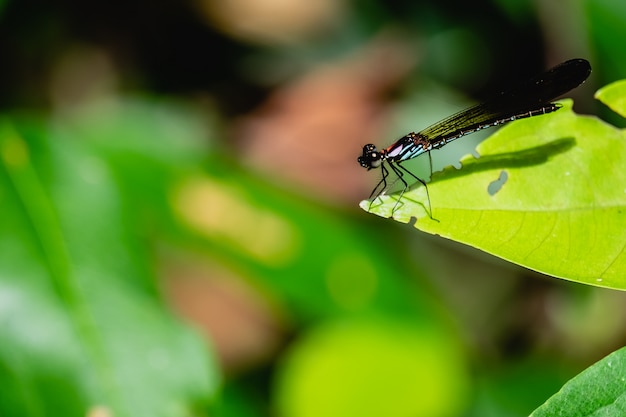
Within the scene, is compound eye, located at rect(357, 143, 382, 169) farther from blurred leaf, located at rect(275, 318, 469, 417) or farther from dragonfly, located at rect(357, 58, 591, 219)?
blurred leaf, located at rect(275, 318, 469, 417)

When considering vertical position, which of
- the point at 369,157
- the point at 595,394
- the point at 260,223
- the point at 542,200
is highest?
the point at 369,157

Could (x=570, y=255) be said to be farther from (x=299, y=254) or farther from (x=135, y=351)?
(x=299, y=254)

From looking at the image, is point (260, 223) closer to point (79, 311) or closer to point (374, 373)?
point (374, 373)

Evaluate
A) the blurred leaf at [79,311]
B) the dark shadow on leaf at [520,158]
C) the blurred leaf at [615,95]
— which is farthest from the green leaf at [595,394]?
the blurred leaf at [79,311]

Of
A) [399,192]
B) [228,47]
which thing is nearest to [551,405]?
[399,192]

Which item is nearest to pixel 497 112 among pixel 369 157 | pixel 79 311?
pixel 369 157

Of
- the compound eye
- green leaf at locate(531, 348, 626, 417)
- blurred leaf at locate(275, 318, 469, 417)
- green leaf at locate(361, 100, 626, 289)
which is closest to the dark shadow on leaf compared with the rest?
green leaf at locate(361, 100, 626, 289)
